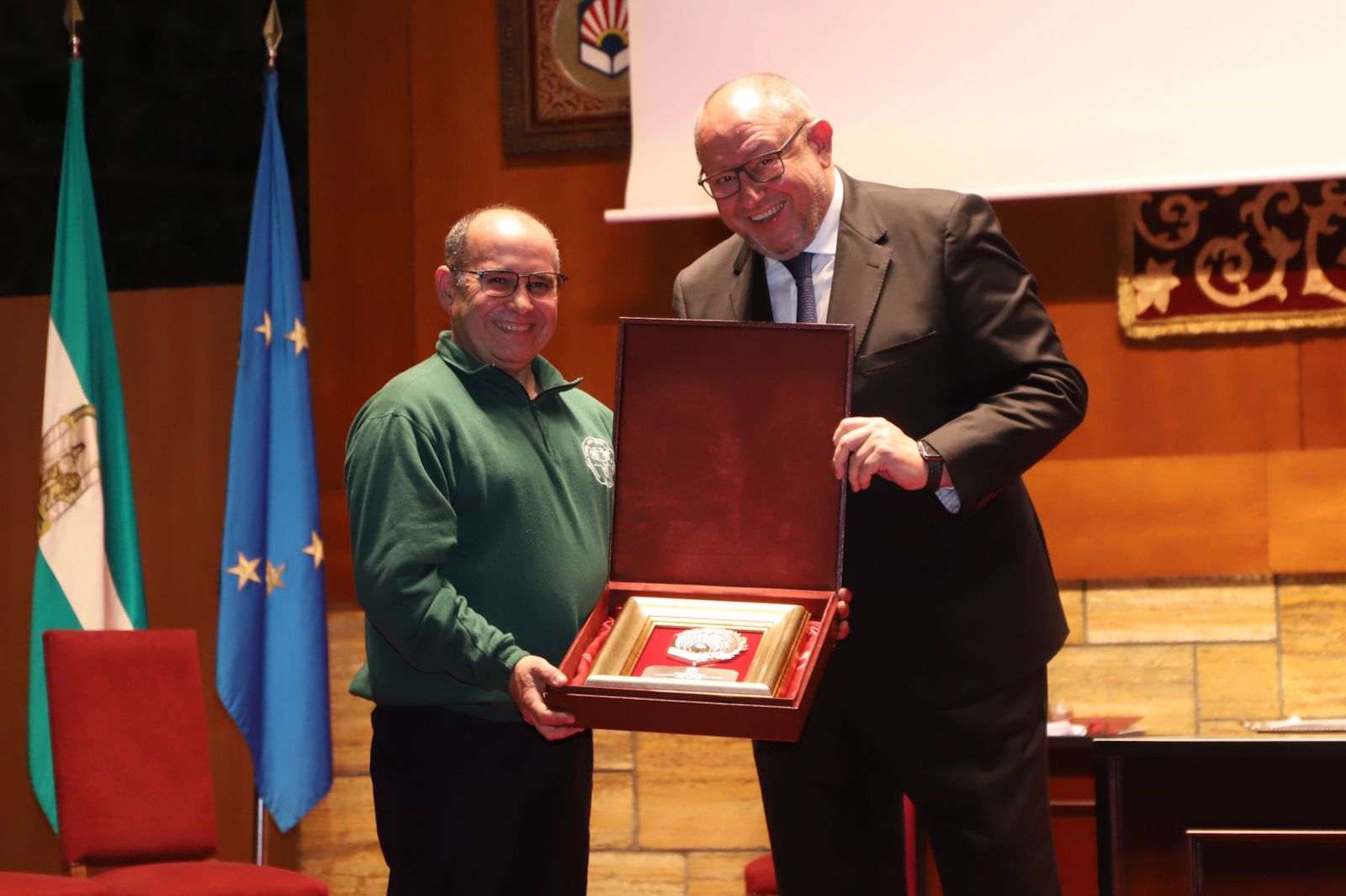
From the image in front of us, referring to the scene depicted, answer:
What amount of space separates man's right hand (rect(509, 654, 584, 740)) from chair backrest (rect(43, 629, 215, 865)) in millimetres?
1688

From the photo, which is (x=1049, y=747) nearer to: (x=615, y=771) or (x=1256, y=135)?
(x=615, y=771)

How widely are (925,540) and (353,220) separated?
2931mm

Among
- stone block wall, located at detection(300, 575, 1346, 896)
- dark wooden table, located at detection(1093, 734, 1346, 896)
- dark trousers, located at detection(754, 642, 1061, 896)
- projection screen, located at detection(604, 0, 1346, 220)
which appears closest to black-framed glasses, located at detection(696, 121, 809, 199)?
dark trousers, located at detection(754, 642, 1061, 896)

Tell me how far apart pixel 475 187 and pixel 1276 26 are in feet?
7.71

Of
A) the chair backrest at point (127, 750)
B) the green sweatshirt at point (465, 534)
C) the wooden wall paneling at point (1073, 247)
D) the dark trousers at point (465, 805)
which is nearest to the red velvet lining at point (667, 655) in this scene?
the green sweatshirt at point (465, 534)

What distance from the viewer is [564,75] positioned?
4.31 meters

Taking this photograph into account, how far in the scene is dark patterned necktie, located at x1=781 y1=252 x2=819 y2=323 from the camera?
210cm

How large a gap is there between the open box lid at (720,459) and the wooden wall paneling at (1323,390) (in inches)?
96.7

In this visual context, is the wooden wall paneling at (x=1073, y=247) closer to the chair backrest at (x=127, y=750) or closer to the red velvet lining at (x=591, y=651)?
the red velvet lining at (x=591, y=651)

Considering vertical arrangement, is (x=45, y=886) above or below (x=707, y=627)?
below

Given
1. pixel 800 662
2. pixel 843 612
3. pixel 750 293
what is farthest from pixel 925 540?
pixel 750 293

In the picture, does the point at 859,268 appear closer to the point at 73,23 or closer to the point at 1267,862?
the point at 1267,862

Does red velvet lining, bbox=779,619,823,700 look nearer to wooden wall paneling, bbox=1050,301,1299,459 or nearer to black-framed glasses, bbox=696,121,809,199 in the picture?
black-framed glasses, bbox=696,121,809,199

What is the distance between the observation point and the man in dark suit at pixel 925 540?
192 centimetres
